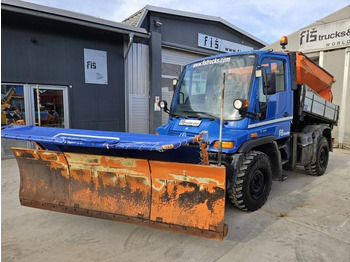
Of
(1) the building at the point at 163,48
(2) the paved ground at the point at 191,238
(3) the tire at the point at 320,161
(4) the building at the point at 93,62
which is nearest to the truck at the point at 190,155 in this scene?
(2) the paved ground at the point at 191,238

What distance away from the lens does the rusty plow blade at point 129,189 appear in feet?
8.98

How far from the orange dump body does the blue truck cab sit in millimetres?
231

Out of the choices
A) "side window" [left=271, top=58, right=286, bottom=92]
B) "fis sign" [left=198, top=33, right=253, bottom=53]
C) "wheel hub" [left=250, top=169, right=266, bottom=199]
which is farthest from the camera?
"fis sign" [left=198, top=33, right=253, bottom=53]

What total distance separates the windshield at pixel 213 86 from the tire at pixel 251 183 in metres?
0.67

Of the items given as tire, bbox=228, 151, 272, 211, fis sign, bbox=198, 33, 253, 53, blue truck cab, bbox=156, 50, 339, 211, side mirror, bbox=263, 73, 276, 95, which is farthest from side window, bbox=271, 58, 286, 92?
fis sign, bbox=198, 33, 253, 53

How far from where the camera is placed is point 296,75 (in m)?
4.63

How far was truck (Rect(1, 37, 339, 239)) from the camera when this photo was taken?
2.75m

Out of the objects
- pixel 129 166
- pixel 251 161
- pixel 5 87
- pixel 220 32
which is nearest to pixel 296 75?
pixel 251 161

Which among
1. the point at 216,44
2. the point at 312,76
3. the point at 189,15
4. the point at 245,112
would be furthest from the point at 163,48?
the point at 245,112

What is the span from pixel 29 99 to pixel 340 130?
10955 mm

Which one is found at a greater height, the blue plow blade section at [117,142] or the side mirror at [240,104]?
the side mirror at [240,104]

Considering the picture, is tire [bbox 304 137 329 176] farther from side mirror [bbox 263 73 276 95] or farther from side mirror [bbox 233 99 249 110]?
side mirror [bbox 233 99 249 110]

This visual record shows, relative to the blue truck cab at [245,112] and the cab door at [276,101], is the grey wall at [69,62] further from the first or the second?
the cab door at [276,101]

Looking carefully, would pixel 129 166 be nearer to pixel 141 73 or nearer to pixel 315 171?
pixel 315 171
